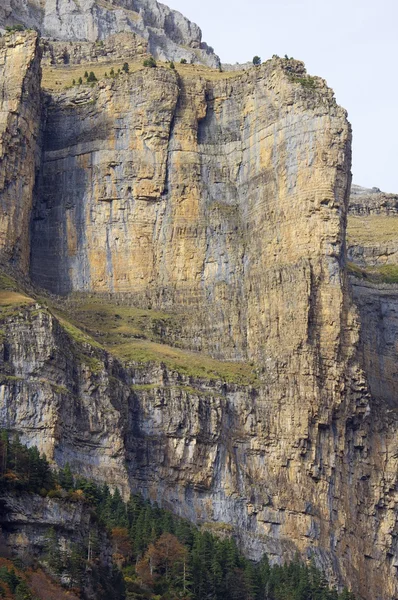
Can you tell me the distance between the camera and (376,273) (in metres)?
197

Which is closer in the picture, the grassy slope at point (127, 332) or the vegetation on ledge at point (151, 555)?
the vegetation on ledge at point (151, 555)

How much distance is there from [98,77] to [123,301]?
20.6 m

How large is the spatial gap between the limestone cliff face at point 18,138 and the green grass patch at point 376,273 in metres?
30.0

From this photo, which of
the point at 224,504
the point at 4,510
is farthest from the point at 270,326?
the point at 4,510

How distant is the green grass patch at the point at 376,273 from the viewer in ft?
631

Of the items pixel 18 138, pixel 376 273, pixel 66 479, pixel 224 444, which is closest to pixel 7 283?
pixel 18 138

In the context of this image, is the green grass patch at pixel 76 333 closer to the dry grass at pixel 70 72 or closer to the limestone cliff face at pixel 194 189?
the limestone cliff face at pixel 194 189

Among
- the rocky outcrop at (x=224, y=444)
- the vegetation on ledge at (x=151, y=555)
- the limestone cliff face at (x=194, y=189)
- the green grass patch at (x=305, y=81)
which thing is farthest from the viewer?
the green grass patch at (x=305, y=81)

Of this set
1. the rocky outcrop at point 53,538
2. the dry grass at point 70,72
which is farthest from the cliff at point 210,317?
the rocky outcrop at point 53,538

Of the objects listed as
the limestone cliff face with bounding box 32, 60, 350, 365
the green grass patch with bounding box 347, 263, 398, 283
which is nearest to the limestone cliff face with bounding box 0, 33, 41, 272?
the limestone cliff face with bounding box 32, 60, 350, 365

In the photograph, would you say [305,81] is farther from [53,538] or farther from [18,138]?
[53,538]

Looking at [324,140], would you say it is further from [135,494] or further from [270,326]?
[135,494]

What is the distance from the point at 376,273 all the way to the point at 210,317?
88.2 ft

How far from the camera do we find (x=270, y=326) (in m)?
170
